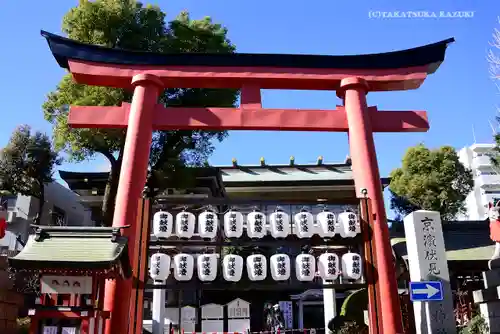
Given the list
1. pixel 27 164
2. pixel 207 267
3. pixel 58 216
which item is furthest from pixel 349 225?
pixel 58 216

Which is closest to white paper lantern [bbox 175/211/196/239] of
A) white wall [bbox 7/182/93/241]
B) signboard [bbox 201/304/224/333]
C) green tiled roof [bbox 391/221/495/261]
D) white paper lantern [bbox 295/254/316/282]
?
white paper lantern [bbox 295/254/316/282]

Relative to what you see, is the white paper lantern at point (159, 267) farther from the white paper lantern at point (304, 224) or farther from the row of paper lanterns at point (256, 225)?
the white paper lantern at point (304, 224)

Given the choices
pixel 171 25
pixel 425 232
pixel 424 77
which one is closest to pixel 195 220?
pixel 425 232

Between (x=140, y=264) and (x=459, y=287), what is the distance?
11.2 meters

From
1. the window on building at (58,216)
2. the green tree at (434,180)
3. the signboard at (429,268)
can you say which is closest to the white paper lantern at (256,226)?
the signboard at (429,268)

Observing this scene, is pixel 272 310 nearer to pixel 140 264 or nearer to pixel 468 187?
pixel 140 264

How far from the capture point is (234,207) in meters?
9.34

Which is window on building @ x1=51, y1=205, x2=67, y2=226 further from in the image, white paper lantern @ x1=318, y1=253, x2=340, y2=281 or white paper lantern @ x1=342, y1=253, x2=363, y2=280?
white paper lantern @ x1=342, y1=253, x2=363, y2=280

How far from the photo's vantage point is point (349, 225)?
9125mm

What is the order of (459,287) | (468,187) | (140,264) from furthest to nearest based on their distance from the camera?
(468,187), (459,287), (140,264)

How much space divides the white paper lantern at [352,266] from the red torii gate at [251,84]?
77.0 inches

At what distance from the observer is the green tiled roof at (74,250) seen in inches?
313

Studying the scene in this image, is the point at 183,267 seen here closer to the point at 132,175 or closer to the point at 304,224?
the point at 304,224

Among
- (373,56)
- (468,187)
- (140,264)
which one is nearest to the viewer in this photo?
(140,264)
